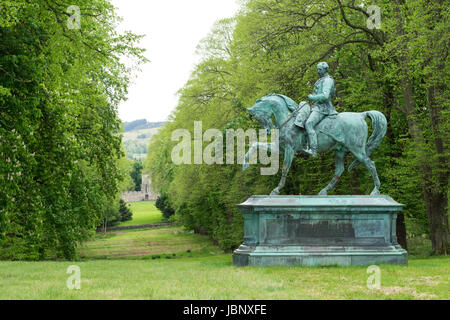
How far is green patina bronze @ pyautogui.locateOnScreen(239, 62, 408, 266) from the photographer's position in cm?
1319

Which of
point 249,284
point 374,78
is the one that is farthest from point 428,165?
point 249,284

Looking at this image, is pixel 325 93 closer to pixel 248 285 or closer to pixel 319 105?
pixel 319 105

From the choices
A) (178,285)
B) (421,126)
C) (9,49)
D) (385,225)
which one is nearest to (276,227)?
(385,225)

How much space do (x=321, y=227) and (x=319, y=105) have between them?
11.3 feet

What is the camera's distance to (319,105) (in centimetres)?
1421

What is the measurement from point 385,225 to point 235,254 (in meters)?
4.15

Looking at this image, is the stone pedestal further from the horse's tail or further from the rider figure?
the horse's tail

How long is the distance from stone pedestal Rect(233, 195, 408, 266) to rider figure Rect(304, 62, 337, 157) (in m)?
1.60

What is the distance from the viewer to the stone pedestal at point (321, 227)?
1337cm

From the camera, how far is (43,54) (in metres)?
13.1

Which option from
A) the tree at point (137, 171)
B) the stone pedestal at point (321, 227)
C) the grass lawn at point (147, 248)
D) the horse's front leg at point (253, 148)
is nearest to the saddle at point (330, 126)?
the horse's front leg at point (253, 148)

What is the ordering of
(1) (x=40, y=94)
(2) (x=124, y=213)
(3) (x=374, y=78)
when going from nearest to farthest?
(1) (x=40, y=94), (3) (x=374, y=78), (2) (x=124, y=213)

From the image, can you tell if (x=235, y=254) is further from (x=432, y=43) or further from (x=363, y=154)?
(x=432, y=43)
